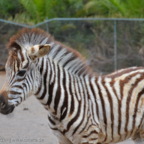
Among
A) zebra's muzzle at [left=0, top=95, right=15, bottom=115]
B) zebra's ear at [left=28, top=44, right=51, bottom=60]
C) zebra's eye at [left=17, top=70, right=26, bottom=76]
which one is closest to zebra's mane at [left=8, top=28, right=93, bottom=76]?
zebra's ear at [left=28, top=44, right=51, bottom=60]

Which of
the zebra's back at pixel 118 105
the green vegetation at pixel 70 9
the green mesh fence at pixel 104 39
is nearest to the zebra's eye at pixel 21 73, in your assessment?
the zebra's back at pixel 118 105

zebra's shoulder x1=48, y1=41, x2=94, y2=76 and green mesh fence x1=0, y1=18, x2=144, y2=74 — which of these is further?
green mesh fence x1=0, y1=18, x2=144, y2=74

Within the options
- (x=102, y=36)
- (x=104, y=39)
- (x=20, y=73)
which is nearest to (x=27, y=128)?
(x=20, y=73)

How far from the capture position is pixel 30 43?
239 inches

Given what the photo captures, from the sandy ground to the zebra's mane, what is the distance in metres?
1.80

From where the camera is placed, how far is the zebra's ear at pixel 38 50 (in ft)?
19.1

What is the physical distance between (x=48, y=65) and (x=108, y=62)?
30.3 feet

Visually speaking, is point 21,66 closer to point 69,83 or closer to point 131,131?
point 69,83

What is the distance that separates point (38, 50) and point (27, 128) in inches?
149

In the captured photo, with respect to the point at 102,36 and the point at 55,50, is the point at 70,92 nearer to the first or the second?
the point at 55,50

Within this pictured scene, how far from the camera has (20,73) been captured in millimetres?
5809

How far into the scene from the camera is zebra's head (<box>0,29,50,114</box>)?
5.74 metres

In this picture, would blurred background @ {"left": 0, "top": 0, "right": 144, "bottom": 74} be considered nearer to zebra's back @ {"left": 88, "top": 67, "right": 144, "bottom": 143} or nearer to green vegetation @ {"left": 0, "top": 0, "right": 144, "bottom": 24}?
green vegetation @ {"left": 0, "top": 0, "right": 144, "bottom": 24}

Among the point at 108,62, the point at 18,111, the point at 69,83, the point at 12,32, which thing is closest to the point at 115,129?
the point at 69,83
